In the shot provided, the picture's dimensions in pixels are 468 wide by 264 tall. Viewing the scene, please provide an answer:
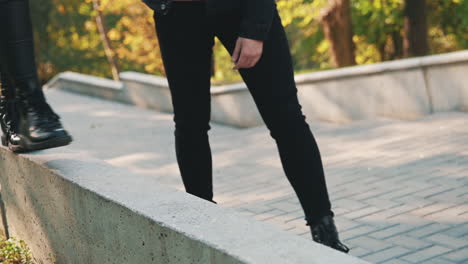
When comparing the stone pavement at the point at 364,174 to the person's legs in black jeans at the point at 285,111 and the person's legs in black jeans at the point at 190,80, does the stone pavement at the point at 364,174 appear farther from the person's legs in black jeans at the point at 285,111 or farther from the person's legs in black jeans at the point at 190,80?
the person's legs in black jeans at the point at 190,80

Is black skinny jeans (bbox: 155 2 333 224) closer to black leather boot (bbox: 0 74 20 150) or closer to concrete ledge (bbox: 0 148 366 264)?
concrete ledge (bbox: 0 148 366 264)

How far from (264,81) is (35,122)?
1.11 meters

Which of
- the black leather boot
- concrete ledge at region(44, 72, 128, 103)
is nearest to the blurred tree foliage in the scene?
concrete ledge at region(44, 72, 128, 103)

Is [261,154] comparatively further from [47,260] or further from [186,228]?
[186,228]

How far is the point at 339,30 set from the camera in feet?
56.2

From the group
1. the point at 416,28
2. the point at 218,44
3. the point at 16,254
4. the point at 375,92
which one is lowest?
the point at 218,44

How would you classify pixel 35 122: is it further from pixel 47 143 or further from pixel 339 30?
pixel 339 30

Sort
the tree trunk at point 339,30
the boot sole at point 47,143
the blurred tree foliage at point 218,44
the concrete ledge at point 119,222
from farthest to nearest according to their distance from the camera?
the blurred tree foliage at point 218,44 < the tree trunk at point 339,30 < the boot sole at point 47,143 < the concrete ledge at point 119,222

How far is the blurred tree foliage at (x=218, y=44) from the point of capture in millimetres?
18141

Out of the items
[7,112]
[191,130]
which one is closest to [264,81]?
[191,130]

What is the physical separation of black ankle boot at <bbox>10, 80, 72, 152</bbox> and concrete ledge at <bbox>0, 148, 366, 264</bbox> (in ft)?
0.24

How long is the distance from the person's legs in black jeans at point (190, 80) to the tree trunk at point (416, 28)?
12.2 metres

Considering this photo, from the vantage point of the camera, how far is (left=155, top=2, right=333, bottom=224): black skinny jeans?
3.35 m

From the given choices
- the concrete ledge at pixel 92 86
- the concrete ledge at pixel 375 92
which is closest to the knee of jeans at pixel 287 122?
the concrete ledge at pixel 375 92
